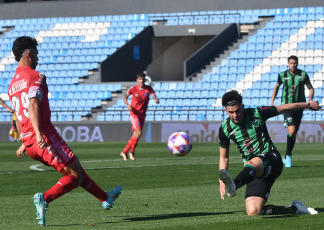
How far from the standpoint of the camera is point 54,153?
24.5 feet

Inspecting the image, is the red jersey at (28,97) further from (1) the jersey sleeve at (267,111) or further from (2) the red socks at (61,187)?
(1) the jersey sleeve at (267,111)

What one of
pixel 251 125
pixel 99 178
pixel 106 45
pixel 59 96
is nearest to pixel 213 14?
pixel 106 45

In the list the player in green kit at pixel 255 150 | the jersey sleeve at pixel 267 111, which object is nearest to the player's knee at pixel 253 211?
the player in green kit at pixel 255 150

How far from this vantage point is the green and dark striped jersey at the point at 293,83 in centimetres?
1576

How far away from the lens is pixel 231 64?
36.5m

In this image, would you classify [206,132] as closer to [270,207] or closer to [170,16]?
[170,16]

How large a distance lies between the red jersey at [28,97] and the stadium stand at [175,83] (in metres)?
24.0

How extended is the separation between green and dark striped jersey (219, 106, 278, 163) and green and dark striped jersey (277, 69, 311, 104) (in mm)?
7607

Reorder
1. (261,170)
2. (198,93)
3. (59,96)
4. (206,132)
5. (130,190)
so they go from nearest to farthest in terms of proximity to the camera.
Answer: (261,170) → (130,190) → (206,132) → (198,93) → (59,96)

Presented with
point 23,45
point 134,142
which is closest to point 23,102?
point 23,45

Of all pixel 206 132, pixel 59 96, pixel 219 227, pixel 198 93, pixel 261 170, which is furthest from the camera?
pixel 59 96

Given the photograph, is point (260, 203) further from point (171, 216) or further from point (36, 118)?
point (36, 118)

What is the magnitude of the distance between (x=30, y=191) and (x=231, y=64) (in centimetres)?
2595

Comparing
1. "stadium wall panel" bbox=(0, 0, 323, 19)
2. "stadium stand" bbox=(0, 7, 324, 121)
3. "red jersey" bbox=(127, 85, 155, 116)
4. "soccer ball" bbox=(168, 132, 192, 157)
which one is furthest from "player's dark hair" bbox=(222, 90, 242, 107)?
"stadium wall panel" bbox=(0, 0, 323, 19)
